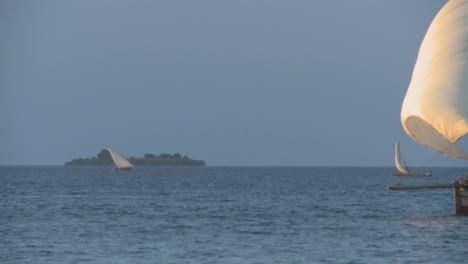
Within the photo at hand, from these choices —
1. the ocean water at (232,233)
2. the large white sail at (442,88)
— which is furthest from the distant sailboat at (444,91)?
the ocean water at (232,233)

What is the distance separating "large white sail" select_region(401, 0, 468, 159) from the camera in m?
53.3

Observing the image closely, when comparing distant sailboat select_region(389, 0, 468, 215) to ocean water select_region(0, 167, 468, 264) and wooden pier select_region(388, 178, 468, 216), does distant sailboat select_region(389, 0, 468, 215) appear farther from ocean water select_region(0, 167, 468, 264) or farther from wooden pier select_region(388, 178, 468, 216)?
ocean water select_region(0, 167, 468, 264)

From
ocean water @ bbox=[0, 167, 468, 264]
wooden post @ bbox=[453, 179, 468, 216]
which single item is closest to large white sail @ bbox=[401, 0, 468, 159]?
wooden post @ bbox=[453, 179, 468, 216]

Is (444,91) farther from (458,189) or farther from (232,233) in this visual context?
(232,233)

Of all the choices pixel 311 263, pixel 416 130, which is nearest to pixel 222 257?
pixel 311 263

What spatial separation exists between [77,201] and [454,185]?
39.3m

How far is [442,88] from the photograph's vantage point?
54281 mm

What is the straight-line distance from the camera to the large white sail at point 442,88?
53303 millimetres

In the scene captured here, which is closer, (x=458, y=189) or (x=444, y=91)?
(x=444, y=91)

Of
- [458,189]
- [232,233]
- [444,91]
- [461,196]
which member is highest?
[444,91]

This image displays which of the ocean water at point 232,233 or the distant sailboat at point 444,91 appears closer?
the ocean water at point 232,233

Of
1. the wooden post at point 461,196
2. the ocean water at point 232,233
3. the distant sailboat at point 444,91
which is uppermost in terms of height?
the distant sailboat at point 444,91

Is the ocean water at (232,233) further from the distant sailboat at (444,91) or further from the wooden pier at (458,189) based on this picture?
the distant sailboat at (444,91)

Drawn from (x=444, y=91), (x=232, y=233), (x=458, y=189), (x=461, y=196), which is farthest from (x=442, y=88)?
(x=232, y=233)
